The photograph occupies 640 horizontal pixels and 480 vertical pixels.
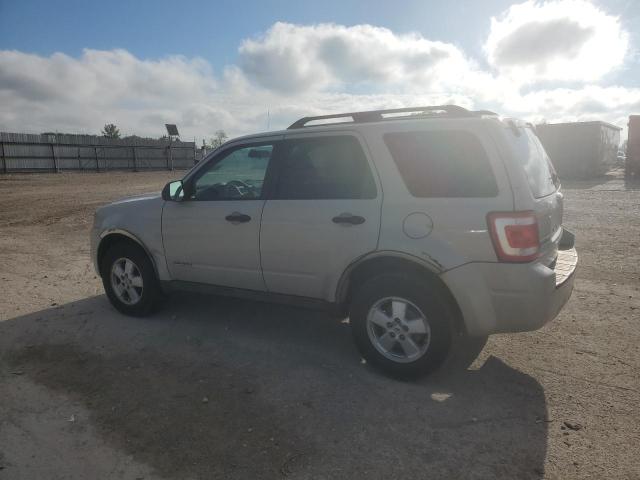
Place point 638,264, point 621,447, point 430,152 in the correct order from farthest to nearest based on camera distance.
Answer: point 638,264 < point 430,152 < point 621,447

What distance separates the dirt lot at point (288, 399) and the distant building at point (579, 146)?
17.7 meters

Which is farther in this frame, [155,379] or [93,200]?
[93,200]

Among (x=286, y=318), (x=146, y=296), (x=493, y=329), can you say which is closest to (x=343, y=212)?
(x=493, y=329)

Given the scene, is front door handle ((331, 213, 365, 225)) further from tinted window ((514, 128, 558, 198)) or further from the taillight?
tinted window ((514, 128, 558, 198))

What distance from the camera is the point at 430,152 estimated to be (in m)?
3.25

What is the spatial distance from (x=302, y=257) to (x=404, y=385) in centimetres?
124

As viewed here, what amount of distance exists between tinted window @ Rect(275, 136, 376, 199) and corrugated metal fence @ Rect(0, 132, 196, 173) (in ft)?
85.6

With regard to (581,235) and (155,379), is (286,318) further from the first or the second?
(581,235)

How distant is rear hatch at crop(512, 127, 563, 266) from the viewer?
10.1 feet

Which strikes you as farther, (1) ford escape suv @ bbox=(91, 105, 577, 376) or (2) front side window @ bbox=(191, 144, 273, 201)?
(2) front side window @ bbox=(191, 144, 273, 201)

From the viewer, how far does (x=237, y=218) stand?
3971 millimetres

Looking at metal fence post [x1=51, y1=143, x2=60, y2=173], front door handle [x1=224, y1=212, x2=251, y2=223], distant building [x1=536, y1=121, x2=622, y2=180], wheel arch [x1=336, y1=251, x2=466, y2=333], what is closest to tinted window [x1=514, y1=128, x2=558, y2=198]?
wheel arch [x1=336, y1=251, x2=466, y2=333]

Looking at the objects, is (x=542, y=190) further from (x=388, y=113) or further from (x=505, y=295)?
(x=388, y=113)

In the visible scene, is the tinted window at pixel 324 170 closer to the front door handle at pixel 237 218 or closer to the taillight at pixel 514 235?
the front door handle at pixel 237 218
